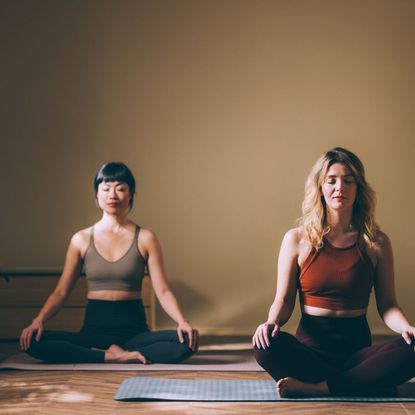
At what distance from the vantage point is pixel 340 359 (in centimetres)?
300

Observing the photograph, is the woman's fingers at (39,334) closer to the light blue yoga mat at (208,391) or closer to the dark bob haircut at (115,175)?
the light blue yoga mat at (208,391)

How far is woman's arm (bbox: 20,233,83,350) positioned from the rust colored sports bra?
4.28 ft

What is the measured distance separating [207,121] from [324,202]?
177 centimetres

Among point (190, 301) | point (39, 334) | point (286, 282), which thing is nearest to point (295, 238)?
point (286, 282)

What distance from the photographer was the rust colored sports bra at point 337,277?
304cm

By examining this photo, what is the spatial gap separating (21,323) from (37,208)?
86 cm

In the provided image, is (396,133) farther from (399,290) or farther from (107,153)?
(107,153)

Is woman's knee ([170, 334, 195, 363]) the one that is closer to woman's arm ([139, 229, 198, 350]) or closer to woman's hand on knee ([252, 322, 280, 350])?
woman's arm ([139, 229, 198, 350])

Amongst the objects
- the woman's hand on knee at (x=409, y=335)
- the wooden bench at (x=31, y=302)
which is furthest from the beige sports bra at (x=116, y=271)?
the woman's hand on knee at (x=409, y=335)

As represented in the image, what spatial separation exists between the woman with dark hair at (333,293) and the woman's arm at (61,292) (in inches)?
46.1

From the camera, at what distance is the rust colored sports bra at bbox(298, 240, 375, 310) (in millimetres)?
3045

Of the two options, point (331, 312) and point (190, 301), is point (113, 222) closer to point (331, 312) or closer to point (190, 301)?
point (190, 301)

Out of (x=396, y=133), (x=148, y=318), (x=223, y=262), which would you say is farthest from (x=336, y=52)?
(x=148, y=318)

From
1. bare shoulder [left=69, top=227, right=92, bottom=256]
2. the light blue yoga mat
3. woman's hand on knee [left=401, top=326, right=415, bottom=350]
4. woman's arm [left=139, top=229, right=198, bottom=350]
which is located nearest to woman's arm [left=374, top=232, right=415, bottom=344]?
woman's hand on knee [left=401, top=326, right=415, bottom=350]
